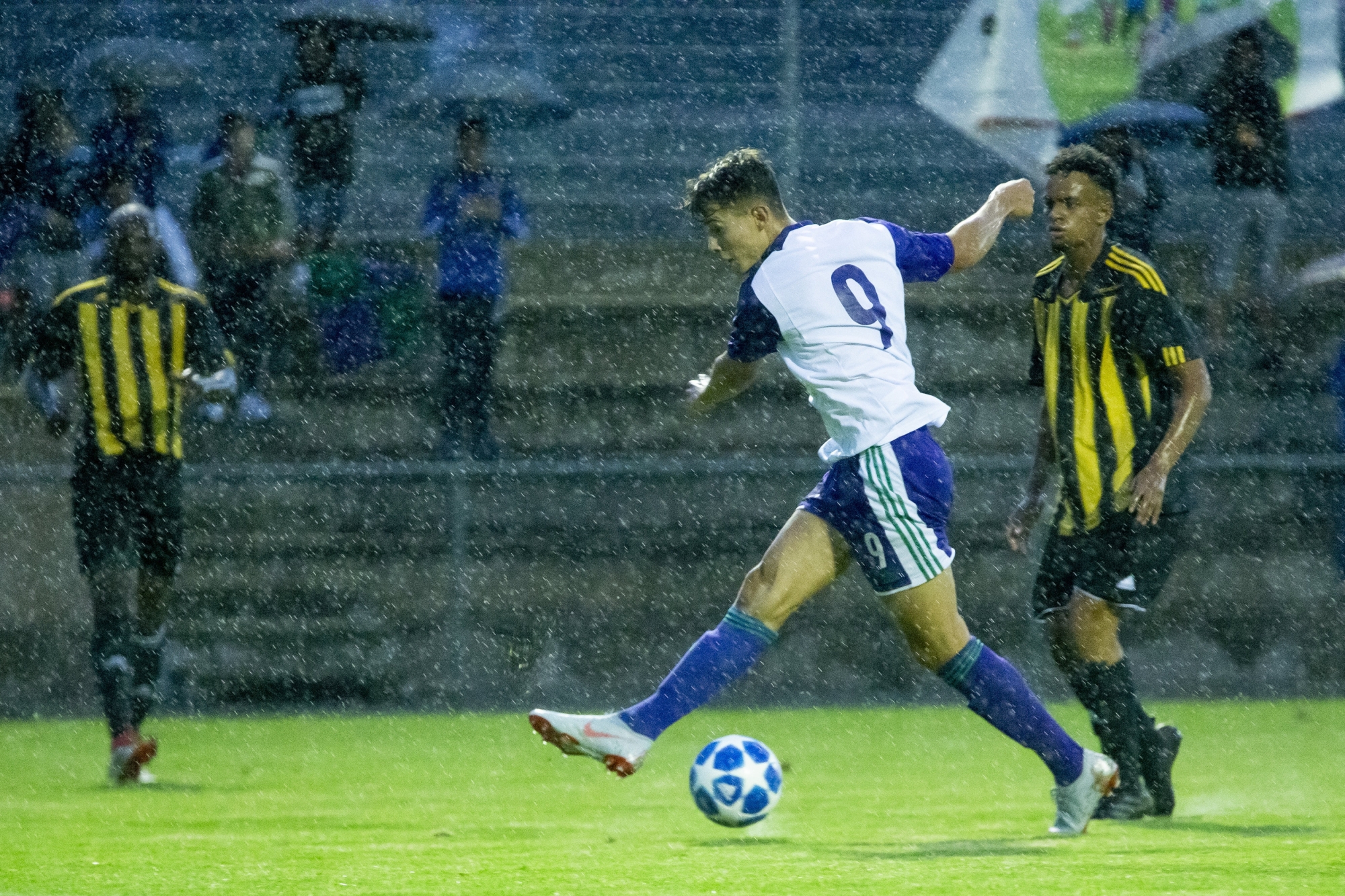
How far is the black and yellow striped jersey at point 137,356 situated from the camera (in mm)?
7766

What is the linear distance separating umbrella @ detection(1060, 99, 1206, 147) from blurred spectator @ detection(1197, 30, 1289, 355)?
0.15m

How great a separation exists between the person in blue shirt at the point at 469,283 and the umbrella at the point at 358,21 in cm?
108

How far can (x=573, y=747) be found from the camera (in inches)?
203

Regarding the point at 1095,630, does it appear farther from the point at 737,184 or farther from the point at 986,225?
the point at 737,184

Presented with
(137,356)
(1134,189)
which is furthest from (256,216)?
(1134,189)

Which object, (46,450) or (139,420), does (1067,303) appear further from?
(46,450)

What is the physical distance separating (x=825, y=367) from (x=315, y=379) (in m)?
5.81

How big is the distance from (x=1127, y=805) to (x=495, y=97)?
6.19m

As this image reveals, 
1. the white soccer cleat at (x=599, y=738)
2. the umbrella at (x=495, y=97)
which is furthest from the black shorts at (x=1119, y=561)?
the umbrella at (x=495, y=97)

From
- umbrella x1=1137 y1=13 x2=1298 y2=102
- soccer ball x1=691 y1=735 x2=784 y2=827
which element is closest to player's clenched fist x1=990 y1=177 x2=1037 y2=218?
soccer ball x1=691 y1=735 x2=784 y2=827

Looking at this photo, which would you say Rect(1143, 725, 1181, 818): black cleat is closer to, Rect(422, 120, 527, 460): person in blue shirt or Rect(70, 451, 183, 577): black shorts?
Rect(70, 451, 183, 577): black shorts

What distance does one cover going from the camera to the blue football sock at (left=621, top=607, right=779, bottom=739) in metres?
5.22

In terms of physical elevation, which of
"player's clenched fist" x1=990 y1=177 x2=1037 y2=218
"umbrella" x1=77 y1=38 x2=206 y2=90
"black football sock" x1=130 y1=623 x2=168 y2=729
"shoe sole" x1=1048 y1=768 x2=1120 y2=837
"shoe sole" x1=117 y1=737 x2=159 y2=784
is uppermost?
"player's clenched fist" x1=990 y1=177 x2=1037 y2=218

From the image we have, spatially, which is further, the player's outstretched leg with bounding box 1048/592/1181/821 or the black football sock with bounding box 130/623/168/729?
the black football sock with bounding box 130/623/168/729
